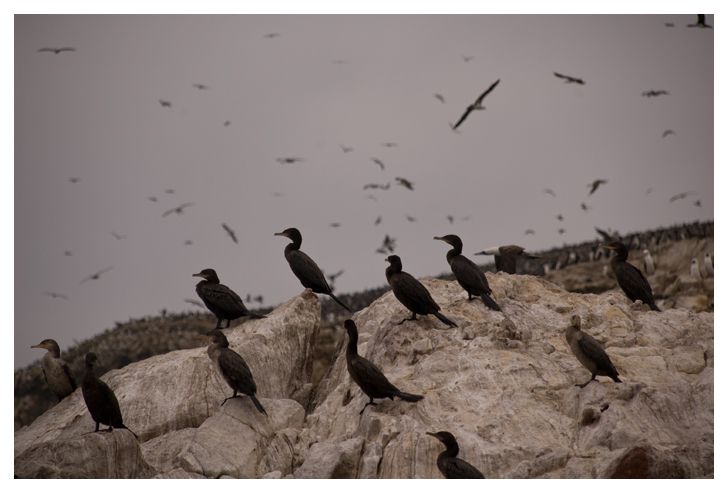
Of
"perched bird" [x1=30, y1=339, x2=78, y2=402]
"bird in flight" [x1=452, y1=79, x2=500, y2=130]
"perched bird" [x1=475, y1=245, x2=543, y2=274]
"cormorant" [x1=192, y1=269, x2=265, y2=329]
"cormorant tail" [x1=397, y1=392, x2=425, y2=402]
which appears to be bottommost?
"perched bird" [x1=30, y1=339, x2=78, y2=402]

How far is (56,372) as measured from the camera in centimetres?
1054

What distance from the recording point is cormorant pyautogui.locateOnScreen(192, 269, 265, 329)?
10453mm

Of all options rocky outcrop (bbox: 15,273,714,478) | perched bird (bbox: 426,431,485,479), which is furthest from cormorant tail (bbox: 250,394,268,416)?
perched bird (bbox: 426,431,485,479)

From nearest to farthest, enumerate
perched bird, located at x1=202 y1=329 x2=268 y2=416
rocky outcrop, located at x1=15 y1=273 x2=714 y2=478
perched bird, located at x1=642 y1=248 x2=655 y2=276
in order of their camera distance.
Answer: rocky outcrop, located at x1=15 y1=273 x2=714 y2=478 → perched bird, located at x1=202 y1=329 x2=268 y2=416 → perched bird, located at x1=642 y1=248 x2=655 y2=276

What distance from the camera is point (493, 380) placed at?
8.78 m

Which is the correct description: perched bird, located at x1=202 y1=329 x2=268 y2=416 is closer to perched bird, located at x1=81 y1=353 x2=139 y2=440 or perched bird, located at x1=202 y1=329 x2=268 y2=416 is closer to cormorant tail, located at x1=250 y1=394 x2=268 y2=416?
cormorant tail, located at x1=250 y1=394 x2=268 y2=416

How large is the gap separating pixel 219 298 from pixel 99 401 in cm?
263

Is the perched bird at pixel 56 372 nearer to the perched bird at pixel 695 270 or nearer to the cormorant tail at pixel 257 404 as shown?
the cormorant tail at pixel 257 404

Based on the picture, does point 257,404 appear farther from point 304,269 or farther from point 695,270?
point 695,270

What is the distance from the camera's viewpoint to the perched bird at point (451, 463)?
7.23 metres

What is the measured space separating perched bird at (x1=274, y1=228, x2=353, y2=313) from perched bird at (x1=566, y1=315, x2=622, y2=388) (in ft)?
13.5

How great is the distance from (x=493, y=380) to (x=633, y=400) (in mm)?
1807

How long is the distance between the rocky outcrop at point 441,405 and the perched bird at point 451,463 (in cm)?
34

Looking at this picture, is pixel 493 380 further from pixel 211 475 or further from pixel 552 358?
pixel 211 475
